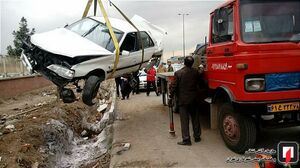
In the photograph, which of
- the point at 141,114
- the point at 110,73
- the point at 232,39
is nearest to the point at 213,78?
the point at 232,39

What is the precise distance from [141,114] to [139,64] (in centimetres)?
247

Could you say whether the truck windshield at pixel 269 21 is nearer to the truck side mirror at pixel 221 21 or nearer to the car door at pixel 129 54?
the truck side mirror at pixel 221 21

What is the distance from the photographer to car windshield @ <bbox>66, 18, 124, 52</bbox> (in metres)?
9.28

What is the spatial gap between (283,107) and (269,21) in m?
1.45

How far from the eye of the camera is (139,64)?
10688 millimetres

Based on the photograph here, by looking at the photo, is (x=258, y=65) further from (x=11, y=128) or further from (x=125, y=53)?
(x=11, y=128)

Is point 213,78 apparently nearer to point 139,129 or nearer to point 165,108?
point 139,129

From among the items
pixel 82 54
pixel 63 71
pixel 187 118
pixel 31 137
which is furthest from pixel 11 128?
pixel 187 118

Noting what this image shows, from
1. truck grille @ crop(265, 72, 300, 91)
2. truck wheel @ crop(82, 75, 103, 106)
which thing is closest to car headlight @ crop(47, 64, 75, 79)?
truck wheel @ crop(82, 75, 103, 106)

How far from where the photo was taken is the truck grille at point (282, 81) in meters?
6.06

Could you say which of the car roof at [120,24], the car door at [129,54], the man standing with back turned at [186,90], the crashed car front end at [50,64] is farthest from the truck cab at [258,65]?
the car roof at [120,24]

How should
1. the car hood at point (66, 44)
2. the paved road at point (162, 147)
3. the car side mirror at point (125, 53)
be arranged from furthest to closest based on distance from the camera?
1. the car side mirror at point (125, 53)
2. the car hood at point (66, 44)
3. the paved road at point (162, 147)

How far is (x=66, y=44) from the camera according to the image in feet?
28.8

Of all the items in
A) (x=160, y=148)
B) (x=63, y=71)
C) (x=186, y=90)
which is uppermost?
(x=63, y=71)
